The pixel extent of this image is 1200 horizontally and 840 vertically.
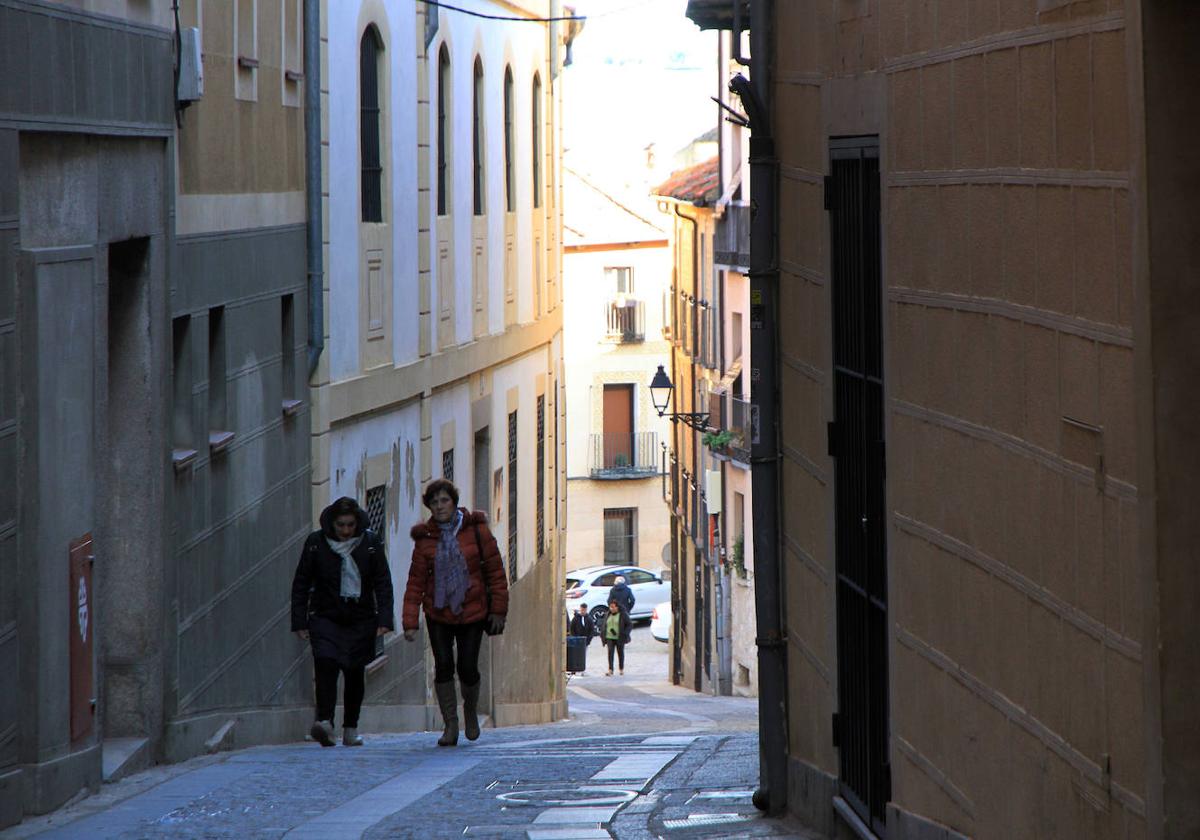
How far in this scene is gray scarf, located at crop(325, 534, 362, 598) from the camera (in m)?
13.2

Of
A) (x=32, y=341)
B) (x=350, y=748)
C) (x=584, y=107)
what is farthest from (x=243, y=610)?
(x=584, y=107)

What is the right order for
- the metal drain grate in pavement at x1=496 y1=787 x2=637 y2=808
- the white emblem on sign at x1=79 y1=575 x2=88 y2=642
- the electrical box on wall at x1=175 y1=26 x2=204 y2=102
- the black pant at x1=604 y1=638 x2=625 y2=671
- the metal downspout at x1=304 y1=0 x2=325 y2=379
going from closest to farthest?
the metal drain grate in pavement at x1=496 y1=787 x2=637 y2=808
the white emblem on sign at x1=79 y1=575 x2=88 y2=642
the electrical box on wall at x1=175 y1=26 x2=204 y2=102
the metal downspout at x1=304 y1=0 x2=325 y2=379
the black pant at x1=604 y1=638 x2=625 y2=671

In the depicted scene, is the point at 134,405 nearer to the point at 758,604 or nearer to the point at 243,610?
the point at 243,610

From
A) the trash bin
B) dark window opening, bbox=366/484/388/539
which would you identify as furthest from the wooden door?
dark window opening, bbox=366/484/388/539

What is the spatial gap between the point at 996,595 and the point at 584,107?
231 ft

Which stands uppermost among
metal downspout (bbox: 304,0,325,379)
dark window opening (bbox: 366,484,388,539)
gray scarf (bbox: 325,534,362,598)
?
metal downspout (bbox: 304,0,325,379)

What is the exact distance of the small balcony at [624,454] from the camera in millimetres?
62594

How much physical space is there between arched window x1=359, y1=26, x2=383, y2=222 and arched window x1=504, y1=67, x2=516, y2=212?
780 cm

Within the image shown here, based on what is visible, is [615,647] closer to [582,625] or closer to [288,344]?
[582,625]

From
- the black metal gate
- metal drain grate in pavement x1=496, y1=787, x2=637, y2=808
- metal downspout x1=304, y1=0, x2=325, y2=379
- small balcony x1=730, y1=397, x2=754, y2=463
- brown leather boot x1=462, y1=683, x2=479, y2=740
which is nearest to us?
the black metal gate

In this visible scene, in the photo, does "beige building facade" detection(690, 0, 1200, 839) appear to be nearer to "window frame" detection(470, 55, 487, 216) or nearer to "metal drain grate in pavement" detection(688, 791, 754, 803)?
"metal drain grate in pavement" detection(688, 791, 754, 803)

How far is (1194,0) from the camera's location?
4.48m

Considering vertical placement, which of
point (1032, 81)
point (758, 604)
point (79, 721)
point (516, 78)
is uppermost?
point (516, 78)

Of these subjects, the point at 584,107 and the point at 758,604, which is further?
the point at 584,107
